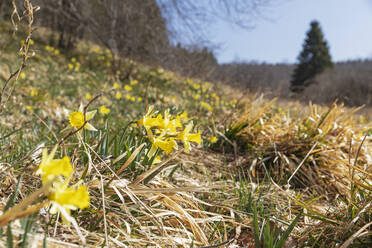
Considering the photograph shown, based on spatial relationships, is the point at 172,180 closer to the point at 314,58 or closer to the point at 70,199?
the point at 70,199

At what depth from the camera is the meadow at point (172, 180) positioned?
779 mm

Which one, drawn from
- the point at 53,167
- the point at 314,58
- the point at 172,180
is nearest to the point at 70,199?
the point at 53,167

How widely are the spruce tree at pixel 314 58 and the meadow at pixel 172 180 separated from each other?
87.8 feet

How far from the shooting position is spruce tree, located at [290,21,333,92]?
26.2 m

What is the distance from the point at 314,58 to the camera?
26.2 m

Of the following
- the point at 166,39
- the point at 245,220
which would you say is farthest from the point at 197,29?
the point at 245,220

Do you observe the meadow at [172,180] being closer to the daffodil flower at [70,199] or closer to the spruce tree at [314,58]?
the daffodil flower at [70,199]

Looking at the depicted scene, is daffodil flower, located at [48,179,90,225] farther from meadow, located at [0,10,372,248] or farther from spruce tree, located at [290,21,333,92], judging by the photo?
spruce tree, located at [290,21,333,92]

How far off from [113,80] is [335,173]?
5.73 metres

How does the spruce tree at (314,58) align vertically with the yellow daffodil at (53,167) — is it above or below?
above

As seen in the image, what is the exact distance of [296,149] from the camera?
2113 mm

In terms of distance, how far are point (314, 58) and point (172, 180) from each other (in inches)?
1173

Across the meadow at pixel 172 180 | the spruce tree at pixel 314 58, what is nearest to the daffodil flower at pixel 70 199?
the meadow at pixel 172 180

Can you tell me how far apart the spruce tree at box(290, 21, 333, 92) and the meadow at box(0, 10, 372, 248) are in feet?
87.8
